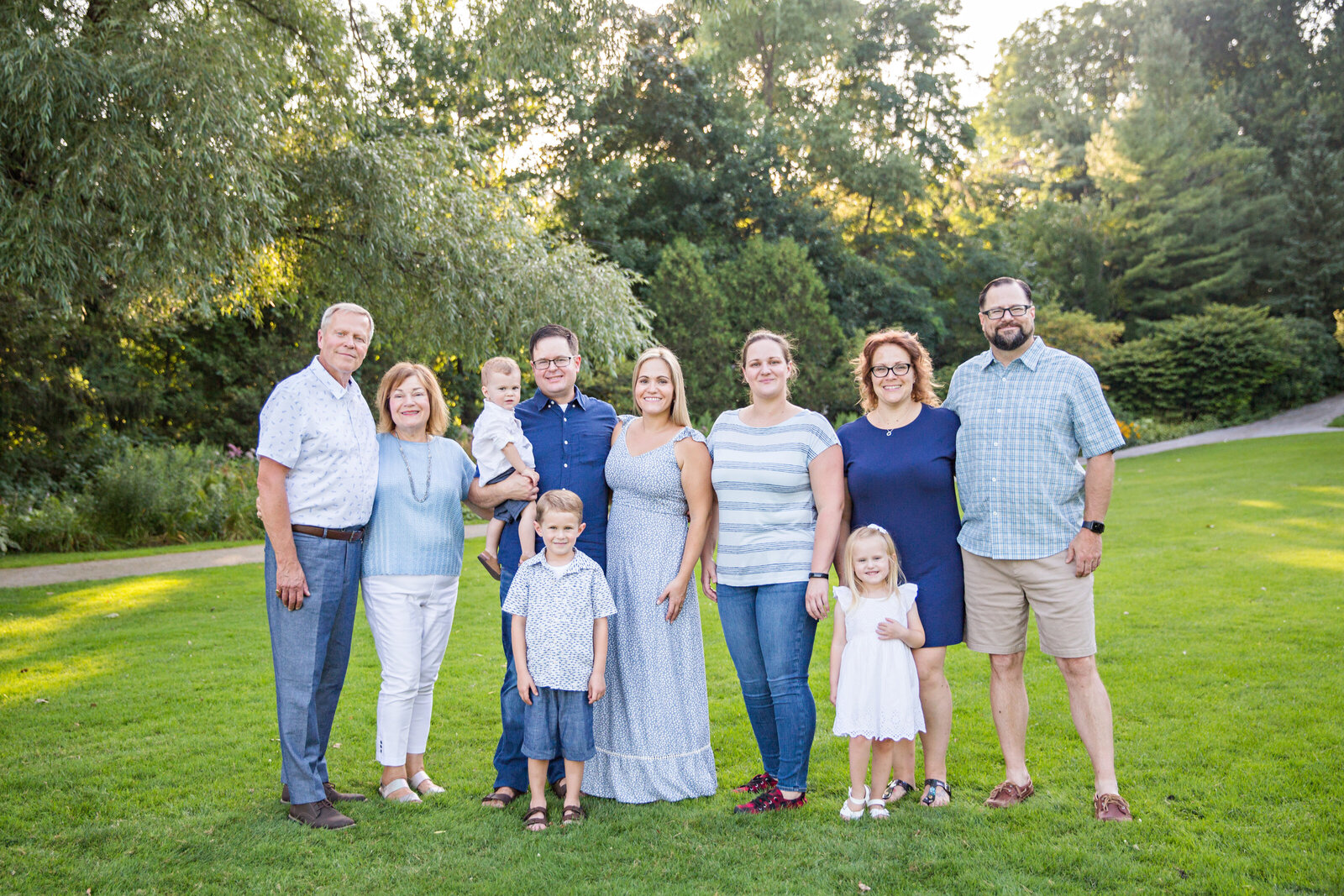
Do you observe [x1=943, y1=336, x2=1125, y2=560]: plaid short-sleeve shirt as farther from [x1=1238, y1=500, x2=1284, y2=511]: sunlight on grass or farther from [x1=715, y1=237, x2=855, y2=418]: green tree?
[x1=715, y1=237, x2=855, y2=418]: green tree

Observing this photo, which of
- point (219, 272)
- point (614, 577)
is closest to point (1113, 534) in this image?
point (614, 577)

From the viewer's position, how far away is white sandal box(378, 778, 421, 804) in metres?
4.05

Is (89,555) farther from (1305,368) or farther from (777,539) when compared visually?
(1305,368)

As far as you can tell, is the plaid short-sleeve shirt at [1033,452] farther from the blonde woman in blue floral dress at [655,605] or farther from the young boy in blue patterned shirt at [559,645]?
the young boy in blue patterned shirt at [559,645]

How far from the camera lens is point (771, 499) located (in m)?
3.80

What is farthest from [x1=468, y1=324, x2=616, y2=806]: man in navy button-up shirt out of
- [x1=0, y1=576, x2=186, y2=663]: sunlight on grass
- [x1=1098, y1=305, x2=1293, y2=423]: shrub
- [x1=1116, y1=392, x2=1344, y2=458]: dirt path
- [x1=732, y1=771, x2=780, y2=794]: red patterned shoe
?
[x1=1098, y1=305, x2=1293, y2=423]: shrub

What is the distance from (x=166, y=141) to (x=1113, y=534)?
10707mm

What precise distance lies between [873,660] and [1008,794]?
0.85 metres

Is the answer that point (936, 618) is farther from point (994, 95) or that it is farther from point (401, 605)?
point (994, 95)

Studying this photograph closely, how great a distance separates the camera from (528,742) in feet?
12.6

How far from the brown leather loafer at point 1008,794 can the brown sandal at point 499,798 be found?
1.99m

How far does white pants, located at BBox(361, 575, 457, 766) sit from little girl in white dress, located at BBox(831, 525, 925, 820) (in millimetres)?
1627

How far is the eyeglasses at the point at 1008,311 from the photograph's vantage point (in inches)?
147

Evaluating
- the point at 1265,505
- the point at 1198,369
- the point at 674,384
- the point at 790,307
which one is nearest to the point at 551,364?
the point at 674,384
